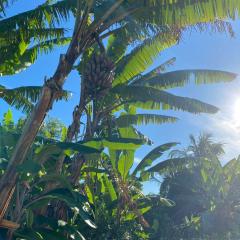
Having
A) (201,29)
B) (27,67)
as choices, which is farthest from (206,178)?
(201,29)

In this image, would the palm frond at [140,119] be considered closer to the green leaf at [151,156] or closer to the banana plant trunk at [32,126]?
the green leaf at [151,156]

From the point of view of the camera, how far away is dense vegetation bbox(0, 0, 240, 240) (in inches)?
280

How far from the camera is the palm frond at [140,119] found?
37.4 feet

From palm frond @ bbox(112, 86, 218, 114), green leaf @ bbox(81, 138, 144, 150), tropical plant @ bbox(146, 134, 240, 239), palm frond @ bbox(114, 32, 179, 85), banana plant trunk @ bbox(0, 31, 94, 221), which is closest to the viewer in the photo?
banana plant trunk @ bbox(0, 31, 94, 221)

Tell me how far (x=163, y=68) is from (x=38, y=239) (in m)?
7.09

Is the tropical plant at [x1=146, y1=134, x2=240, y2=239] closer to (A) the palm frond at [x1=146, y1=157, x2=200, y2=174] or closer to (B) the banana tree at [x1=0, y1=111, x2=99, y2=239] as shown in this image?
(A) the palm frond at [x1=146, y1=157, x2=200, y2=174]

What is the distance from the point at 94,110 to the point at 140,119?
5.94 ft

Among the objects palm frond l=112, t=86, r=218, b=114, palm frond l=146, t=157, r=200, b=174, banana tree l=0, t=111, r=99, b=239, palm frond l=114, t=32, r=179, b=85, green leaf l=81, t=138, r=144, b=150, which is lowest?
banana tree l=0, t=111, r=99, b=239

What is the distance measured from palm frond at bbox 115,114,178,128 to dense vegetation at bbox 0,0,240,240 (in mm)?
33

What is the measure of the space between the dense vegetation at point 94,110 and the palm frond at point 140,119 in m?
0.03

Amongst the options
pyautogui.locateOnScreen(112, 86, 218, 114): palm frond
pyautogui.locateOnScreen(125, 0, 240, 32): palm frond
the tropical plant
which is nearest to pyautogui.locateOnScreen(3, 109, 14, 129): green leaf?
pyautogui.locateOnScreen(112, 86, 218, 114): palm frond

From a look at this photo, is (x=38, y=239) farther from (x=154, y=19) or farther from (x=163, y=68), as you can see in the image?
(x=163, y=68)

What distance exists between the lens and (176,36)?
333 inches

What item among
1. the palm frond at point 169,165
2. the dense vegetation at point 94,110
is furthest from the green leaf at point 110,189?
the palm frond at point 169,165
